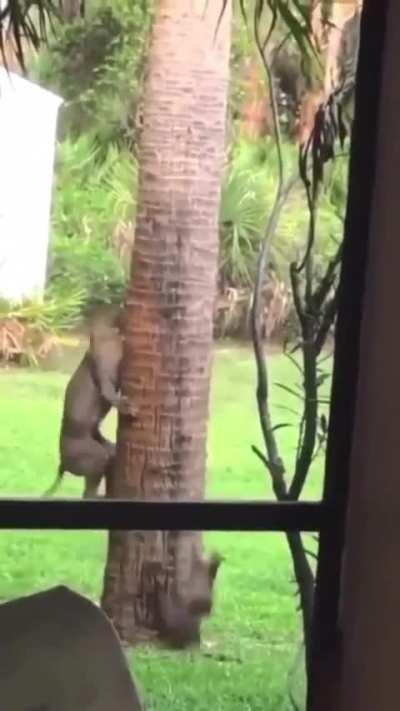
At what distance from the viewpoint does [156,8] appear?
184 cm

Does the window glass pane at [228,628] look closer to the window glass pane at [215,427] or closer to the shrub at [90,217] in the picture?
the window glass pane at [215,427]

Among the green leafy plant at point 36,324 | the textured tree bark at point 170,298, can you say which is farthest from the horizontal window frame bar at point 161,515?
the green leafy plant at point 36,324

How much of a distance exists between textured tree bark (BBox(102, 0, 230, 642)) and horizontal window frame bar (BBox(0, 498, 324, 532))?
0.02 metres

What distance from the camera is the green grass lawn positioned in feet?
6.25

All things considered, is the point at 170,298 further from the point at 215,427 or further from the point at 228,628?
the point at 228,628

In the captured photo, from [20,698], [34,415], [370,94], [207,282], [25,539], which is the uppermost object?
[370,94]

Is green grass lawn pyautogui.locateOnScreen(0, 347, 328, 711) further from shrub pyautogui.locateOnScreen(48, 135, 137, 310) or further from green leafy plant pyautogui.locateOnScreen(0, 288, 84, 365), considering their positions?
shrub pyautogui.locateOnScreen(48, 135, 137, 310)

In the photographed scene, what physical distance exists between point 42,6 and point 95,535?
2.42ft

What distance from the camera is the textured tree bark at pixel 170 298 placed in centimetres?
186

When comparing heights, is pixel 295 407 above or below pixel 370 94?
below

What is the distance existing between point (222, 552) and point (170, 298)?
1.25 ft

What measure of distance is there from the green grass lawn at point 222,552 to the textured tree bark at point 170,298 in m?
0.03

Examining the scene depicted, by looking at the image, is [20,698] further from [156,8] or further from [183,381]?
[156,8]

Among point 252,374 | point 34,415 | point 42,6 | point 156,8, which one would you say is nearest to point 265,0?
point 156,8
